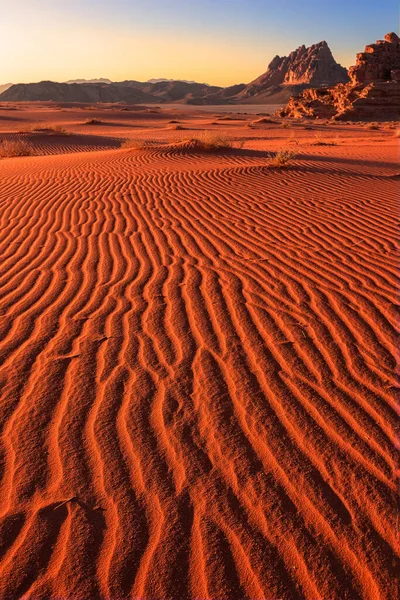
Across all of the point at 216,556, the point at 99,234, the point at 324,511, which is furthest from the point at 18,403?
the point at 99,234

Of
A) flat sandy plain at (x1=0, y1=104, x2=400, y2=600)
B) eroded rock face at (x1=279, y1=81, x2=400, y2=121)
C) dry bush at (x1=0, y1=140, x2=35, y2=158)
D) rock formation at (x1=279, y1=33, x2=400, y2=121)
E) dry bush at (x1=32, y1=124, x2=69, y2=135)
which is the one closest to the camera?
flat sandy plain at (x1=0, y1=104, x2=400, y2=600)

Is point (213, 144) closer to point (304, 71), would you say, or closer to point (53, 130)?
point (53, 130)

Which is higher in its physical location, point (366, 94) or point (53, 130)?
point (366, 94)

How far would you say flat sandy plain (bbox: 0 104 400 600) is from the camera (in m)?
2.11

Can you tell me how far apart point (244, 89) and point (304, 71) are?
13.8 metres

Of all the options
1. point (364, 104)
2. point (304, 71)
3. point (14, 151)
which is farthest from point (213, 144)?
point (304, 71)

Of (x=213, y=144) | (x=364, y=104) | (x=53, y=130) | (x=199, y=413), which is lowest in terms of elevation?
(x=199, y=413)

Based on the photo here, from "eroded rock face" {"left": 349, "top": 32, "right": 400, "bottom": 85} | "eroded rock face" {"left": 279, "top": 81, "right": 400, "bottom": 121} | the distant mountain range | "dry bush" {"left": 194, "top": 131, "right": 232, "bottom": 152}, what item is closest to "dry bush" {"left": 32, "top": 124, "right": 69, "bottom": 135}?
"dry bush" {"left": 194, "top": 131, "right": 232, "bottom": 152}

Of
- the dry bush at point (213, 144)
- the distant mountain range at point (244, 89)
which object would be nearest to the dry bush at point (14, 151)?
the dry bush at point (213, 144)

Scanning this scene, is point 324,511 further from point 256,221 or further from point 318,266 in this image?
point 256,221

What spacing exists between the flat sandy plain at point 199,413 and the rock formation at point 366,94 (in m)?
34.3

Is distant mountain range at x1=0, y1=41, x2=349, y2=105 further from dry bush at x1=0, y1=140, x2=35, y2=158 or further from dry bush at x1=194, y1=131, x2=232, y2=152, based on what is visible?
dry bush at x1=194, y1=131, x2=232, y2=152

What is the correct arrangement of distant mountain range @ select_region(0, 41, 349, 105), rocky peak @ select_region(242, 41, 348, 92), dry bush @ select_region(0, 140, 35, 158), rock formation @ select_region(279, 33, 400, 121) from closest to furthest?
dry bush @ select_region(0, 140, 35, 158)
rock formation @ select_region(279, 33, 400, 121)
distant mountain range @ select_region(0, 41, 349, 105)
rocky peak @ select_region(242, 41, 348, 92)

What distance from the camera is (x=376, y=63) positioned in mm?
42094
